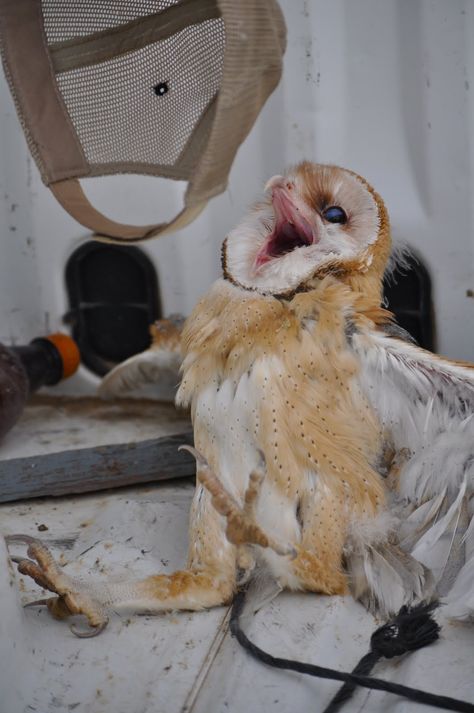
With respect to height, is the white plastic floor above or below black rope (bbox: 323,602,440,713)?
below

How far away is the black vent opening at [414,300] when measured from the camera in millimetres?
2279

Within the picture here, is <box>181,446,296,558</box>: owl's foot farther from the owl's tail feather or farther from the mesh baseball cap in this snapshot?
the mesh baseball cap

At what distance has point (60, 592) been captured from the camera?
1.65m

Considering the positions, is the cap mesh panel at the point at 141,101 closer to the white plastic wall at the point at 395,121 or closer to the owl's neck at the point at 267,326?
the white plastic wall at the point at 395,121

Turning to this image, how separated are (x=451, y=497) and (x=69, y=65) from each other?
4.28ft

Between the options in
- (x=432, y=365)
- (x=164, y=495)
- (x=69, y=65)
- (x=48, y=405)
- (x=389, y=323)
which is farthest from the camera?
(x=48, y=405)

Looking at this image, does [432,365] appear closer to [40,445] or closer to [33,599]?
[33,599]

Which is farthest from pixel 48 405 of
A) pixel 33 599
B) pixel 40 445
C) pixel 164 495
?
pixel 33 599

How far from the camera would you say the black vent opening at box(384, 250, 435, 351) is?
2.28 meters

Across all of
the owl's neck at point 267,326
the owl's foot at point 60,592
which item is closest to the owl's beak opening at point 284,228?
the owl's neck at point 267,326

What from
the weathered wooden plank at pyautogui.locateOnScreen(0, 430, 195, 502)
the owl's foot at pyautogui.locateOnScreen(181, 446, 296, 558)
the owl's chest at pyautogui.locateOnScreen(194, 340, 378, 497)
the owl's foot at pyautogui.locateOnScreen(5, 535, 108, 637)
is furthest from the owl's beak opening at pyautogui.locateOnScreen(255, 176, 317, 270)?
the owl's foot at pyautogui.locateOnScreen(5, 535, 108, 637)

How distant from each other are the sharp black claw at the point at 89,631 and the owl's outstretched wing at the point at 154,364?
2.99ft

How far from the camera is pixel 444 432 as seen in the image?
1.67 meters

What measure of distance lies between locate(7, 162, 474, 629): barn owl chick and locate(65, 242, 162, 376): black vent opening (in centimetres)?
86
